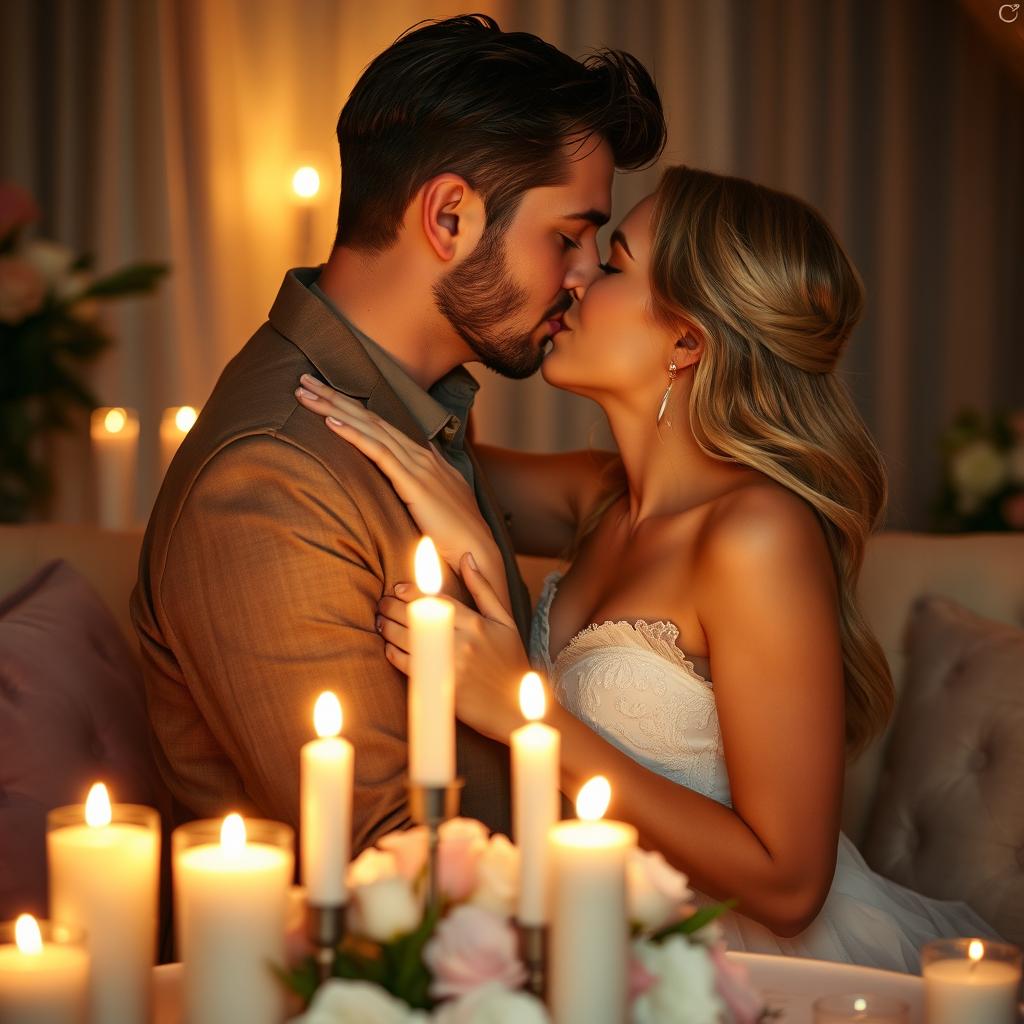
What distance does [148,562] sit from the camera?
6.03 ft

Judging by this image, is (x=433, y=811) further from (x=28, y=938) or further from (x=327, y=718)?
(x=28, y=938)

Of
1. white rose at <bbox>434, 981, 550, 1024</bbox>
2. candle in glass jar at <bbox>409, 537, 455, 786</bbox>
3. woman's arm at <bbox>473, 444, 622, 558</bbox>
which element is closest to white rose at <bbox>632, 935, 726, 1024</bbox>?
white rose at <bbox>434, 981, 550, 1024</bbox>

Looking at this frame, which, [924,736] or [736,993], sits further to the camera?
[924,736]

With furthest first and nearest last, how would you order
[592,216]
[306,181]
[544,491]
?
[306,181]
[544,491]
[592,216]

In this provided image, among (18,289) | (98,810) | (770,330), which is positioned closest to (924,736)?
(770,330)

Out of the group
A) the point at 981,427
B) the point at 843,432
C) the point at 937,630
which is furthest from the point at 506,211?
the point at 981,427

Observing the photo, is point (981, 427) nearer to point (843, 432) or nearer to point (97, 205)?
point (843, 432)

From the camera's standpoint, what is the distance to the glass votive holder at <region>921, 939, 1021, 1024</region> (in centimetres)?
120

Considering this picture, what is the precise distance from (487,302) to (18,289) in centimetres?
186

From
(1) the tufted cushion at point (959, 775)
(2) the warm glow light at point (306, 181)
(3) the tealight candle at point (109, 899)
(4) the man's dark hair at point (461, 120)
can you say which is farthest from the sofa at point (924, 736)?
(2) the warm glow light at point (306, 181)

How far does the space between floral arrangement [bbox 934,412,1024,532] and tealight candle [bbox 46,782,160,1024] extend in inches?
121

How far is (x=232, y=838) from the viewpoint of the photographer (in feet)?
3.39

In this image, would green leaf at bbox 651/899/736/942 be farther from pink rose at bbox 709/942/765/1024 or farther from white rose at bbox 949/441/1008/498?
white rose at bbox 949/441/1008/498

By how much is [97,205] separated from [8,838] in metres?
2.95
